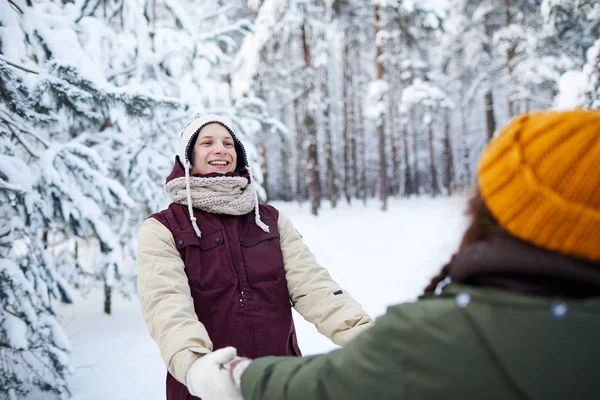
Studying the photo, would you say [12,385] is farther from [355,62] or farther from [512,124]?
[355,62]

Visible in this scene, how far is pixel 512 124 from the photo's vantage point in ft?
3.20

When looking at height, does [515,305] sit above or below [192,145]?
below

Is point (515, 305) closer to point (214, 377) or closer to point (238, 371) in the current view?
point (238, 371)

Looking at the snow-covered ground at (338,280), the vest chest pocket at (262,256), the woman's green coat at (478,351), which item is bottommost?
the snow-covered ground at (338,280)

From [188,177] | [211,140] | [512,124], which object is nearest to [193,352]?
[188,177]

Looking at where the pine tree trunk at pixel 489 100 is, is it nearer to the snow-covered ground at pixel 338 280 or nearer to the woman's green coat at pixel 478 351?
the snow-covered ground at pixel 338 280

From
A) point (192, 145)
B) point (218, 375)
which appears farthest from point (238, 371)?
point (192, 145)

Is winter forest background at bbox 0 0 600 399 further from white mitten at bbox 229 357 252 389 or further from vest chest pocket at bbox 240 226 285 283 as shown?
white mitten at bbox 229 357 252 389

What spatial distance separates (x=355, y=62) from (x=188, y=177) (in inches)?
1016

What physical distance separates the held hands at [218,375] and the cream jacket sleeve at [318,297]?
60 centimetres

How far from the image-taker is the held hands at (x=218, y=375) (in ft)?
4.17

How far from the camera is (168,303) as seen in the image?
1.61 metres

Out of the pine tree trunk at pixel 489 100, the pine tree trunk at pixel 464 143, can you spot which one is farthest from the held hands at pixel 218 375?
the pine tree trunk at pixel 464 143

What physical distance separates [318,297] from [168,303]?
0.76 metres
